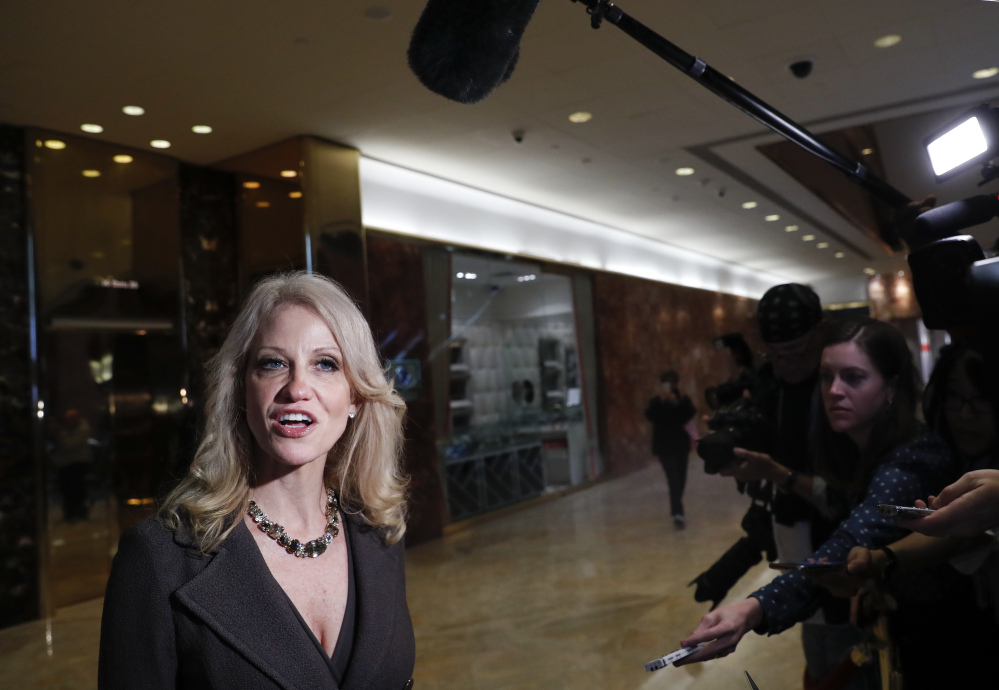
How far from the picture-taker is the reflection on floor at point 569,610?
10.8ft

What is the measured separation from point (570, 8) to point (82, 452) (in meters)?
4.15

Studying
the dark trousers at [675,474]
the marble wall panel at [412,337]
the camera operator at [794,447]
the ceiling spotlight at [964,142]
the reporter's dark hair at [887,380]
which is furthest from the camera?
the marble wall panel at [412,337]

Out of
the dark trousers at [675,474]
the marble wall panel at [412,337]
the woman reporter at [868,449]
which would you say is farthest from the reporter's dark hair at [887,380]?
the marble wall panel at [412,337]

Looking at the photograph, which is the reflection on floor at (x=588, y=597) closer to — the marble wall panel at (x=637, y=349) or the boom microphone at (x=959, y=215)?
the marble wall panel at (x=637, y=349)

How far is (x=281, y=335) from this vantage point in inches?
45.9

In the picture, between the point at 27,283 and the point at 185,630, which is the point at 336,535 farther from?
the point at 27,283

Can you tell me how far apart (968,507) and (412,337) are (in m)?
5.52

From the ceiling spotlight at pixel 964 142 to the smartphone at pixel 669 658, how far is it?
2.79 feet

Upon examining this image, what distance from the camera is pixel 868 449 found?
1.26m

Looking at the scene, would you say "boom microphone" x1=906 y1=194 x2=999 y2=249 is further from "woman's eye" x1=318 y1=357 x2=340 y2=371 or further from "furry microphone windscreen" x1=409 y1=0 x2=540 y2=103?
"woman's eye" x1=318 y1=357 x2=340 y2=371

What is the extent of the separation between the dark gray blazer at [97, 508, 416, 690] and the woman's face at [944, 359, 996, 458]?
939mm

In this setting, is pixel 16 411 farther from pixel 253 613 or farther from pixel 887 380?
pixel 887 380

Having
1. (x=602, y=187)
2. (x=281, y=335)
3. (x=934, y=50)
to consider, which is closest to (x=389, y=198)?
(x=602, y=187)

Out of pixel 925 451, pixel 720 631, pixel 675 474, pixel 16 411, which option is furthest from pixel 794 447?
pixel 16 411
